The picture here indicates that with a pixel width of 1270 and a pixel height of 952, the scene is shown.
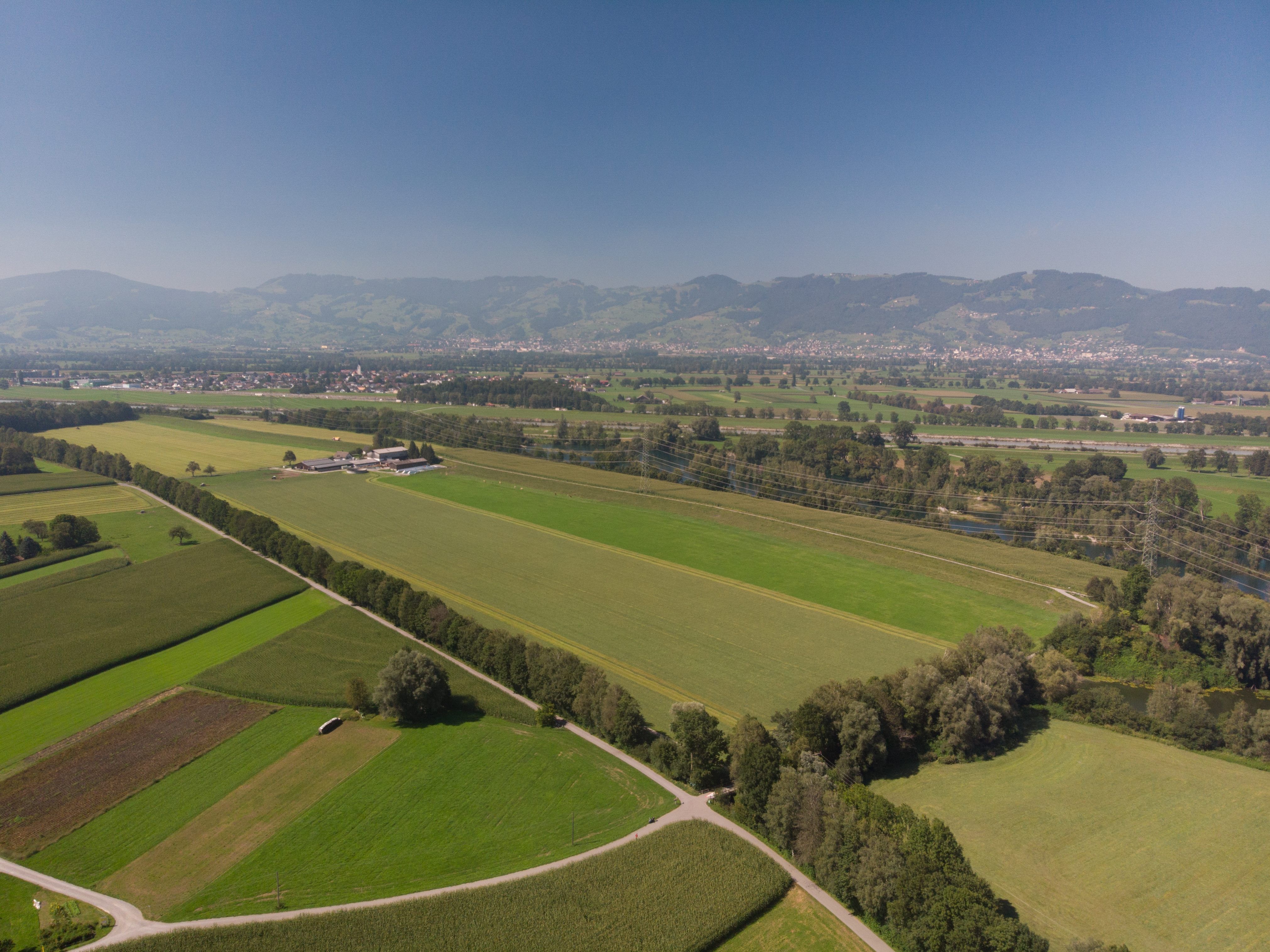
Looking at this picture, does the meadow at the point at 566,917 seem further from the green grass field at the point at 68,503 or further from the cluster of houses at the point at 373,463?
the cluster of houses at the point at 373,463

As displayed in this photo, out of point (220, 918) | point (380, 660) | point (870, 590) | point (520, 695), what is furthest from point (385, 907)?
point (870, 590)

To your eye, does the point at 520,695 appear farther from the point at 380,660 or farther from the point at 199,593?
the point at 199,593

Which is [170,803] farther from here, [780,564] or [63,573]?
[780,564]

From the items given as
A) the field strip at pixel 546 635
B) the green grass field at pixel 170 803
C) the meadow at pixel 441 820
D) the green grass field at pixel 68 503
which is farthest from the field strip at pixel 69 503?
the meadow at pixel 441 820

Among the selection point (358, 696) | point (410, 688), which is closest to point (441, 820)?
point (410, 688)

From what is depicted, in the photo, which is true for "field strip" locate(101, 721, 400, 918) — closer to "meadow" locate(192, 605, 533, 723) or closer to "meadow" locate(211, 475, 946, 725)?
"meadow" locate(192, 605, 533, 723)

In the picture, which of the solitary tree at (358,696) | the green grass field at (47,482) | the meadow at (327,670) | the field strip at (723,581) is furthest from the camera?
the green grass field at (47,482)

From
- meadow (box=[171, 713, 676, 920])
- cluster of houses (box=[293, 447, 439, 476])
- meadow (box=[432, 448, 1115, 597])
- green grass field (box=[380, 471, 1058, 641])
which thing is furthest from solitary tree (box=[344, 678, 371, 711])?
cluster of houses (box=[293, 447, 439, 476])
